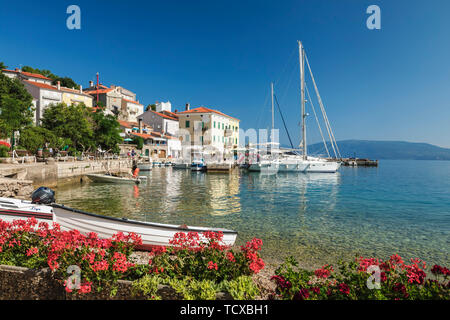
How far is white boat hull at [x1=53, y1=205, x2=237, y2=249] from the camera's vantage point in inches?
290

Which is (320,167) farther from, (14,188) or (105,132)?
(14,188)

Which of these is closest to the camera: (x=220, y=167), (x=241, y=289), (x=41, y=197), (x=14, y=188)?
(x=241, y=289)

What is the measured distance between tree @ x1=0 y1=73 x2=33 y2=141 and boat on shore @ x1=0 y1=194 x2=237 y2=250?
24024 mm

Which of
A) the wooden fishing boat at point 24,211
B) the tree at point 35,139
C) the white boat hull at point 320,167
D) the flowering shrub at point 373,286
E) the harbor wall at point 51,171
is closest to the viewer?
the flowering shrub at point 373,286

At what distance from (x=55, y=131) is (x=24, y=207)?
3408 cm

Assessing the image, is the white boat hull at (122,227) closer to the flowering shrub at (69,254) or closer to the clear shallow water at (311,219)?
the flowering shrub at (69,254)

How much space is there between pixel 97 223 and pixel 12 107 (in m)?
33.0

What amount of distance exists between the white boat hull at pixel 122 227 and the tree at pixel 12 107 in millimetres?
25288

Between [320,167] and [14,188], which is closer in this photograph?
[14,188]

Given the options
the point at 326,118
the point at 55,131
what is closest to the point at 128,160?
the point at 55,131

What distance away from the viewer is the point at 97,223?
7.91m

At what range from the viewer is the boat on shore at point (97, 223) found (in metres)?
7.40

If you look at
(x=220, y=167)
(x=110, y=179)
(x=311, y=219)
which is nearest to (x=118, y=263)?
(x=311, y=219)

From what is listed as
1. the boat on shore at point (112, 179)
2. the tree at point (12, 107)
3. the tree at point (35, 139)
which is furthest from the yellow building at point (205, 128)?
the boat on shore at point (112, 179)
